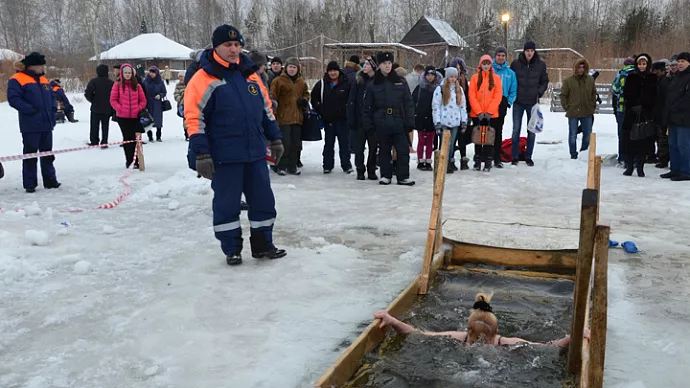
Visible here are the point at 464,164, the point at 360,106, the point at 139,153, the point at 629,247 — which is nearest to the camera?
the point at 629,247

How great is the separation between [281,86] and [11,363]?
6477 mm

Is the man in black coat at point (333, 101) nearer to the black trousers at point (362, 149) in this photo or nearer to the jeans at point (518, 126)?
the black trousers at point (362, 149)

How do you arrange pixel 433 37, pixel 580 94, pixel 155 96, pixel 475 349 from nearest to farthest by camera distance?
pixel 475 349 < pixel 580 94 < pixel 155 96 < pixel 433 37

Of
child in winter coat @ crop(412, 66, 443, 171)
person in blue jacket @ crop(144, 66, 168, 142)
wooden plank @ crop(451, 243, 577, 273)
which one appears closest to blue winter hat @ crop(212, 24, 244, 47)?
wooden plank @ crop(451, 243, 577, 273)

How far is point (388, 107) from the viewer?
27.9 ft

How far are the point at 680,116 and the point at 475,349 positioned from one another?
21.4 feet

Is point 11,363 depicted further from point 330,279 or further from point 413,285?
point 413,285

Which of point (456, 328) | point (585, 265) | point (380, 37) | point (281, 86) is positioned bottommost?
point (456, 328)

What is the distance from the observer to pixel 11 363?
3438mm

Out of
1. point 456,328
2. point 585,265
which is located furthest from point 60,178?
point 585,265

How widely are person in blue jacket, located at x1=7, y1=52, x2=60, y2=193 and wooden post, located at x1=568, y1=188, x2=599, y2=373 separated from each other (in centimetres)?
740

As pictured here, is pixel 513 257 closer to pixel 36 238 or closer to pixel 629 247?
pixel 629 247

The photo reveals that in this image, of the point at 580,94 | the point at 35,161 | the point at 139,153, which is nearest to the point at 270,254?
the point at 35,161

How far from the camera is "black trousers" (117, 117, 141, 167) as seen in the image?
10.2m
